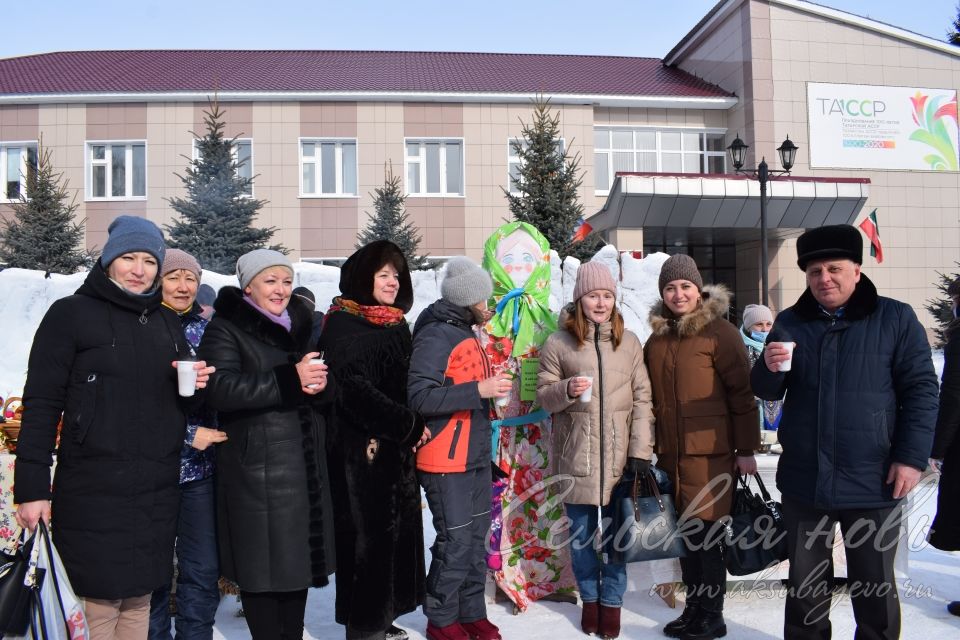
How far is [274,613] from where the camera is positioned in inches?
108

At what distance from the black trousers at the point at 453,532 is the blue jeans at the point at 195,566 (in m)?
Answer: 0.96

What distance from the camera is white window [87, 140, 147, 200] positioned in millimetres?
17422

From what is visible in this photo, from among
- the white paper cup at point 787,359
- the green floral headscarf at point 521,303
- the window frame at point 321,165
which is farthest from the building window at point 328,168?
the white paper cup at point 787,359

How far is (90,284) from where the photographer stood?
2375 mm

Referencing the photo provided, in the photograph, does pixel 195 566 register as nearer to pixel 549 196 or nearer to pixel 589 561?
pixel 589 561

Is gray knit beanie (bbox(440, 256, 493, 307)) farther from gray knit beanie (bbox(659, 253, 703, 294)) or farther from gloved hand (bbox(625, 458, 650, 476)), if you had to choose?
gloved hand (bbox(625, 458, 650, 476))

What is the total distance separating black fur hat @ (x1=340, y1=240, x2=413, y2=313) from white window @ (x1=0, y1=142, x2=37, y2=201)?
1828cm

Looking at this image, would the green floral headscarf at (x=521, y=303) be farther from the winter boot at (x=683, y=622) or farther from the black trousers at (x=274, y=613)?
the black trousers at (x=274, y=613)

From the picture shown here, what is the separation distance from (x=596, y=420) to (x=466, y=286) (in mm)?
960

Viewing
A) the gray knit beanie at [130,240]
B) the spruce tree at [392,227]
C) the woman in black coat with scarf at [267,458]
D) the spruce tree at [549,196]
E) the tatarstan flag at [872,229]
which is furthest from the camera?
the tatarstan flag at [872,229]

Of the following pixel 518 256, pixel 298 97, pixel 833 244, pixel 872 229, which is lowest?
pixel 833 244

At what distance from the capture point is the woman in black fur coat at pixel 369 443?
114 inches

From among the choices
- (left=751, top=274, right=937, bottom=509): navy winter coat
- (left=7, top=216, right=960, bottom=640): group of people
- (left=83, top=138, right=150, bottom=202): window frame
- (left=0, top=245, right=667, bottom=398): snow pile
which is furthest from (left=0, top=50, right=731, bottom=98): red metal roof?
(left=751, top=274, right=937, bottom=509): navy winter coat

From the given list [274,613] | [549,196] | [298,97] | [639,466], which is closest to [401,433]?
[274,613]
